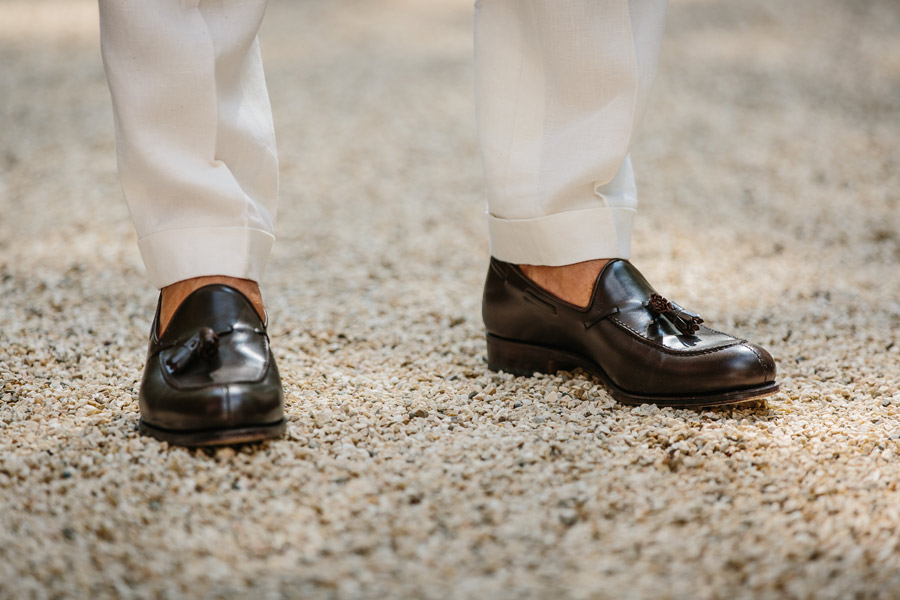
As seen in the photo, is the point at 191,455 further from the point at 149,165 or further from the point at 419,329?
the point at 419,329

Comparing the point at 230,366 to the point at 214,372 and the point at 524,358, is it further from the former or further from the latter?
the point at 524,358

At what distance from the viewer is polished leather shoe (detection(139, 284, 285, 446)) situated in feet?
2.64

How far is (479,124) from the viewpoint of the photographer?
100cm

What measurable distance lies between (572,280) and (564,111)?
0.67 feet

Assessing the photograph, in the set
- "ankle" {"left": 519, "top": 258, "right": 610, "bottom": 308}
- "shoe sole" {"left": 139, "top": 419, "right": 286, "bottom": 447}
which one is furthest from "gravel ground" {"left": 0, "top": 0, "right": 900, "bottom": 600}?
"ankle" {"left": 519, "top": 258, "right": 610, "bottom": 308}

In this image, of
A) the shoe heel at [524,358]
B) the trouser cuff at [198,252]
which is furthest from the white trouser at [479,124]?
the shoe heel at [524,358]

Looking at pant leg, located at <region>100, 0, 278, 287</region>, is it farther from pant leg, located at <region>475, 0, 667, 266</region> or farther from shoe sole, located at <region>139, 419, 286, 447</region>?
pant leg, located at <region>475, 0, 667, 266</region>

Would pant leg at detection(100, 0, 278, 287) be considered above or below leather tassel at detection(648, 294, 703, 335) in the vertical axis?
above

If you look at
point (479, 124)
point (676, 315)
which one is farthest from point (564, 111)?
point (676, 315)

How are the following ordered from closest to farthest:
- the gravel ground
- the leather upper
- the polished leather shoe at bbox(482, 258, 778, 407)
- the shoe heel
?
the gravel ground → the leather upper → the polished leather shoe at bbox(482, 258, 778, 407) → the shoe heel

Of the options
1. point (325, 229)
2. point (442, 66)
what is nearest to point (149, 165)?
point (325, 229)

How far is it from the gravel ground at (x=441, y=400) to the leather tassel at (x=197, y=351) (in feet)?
0.31

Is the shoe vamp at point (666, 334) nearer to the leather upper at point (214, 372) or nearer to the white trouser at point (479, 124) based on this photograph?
A: the white trouser at point (479, 124)

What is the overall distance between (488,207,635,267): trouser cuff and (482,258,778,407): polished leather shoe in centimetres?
3
